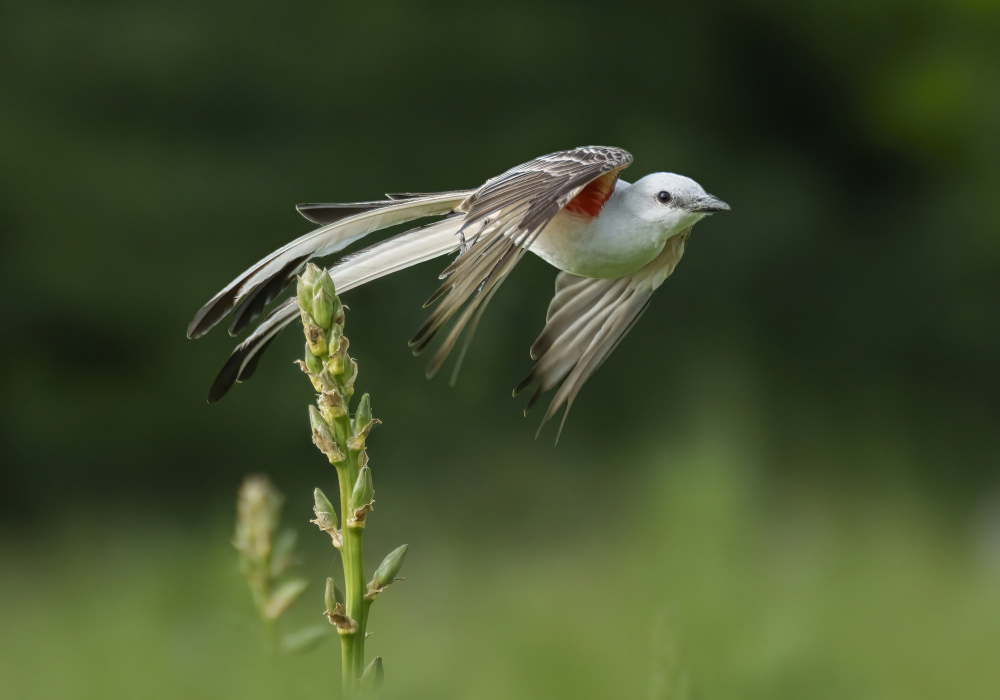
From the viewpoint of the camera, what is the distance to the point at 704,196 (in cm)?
181

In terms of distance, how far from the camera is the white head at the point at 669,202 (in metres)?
1.77

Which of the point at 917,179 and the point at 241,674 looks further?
the point at 917,179

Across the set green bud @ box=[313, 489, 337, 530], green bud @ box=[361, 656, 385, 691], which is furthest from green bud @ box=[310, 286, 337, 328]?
green bud @ box=[361, 656, 385, 691]

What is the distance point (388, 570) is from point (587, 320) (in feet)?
4.62

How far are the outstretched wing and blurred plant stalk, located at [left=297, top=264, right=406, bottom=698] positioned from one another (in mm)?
339

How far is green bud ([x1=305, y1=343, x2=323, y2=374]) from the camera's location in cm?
72

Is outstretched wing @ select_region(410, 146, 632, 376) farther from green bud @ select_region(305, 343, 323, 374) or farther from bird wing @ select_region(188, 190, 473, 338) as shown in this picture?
green bud @ select_region(305, 343, 323, 374)

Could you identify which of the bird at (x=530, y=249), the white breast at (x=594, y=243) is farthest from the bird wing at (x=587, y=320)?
the white breast at (x=594, y=243)

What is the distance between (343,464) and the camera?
2.28 ft

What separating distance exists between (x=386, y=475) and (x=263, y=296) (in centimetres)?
555

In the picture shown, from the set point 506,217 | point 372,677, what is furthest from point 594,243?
point 372,677

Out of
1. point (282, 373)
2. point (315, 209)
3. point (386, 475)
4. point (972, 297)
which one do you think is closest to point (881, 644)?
point (315, 209)

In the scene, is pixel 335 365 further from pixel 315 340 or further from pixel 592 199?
pixel 592 199

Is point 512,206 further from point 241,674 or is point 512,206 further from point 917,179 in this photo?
point 917,179
